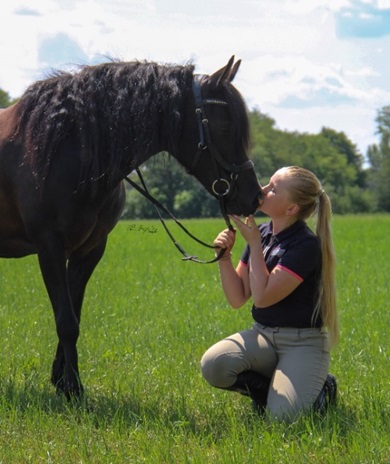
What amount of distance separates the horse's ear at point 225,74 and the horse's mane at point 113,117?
0.61 feet

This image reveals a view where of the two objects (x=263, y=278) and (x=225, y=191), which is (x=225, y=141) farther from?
(x=263, y=278)

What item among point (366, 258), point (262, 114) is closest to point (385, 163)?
point (262, 114)

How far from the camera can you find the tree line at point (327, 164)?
6756 centimetres

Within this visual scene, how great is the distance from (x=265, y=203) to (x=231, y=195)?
22 cm

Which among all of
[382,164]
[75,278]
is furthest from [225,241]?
[382,164]

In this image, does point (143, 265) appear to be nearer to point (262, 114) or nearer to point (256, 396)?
point (256, 396)

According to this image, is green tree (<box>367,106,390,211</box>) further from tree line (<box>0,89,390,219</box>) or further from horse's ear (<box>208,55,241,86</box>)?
horse's ear (<box>208,55,241,86</box>)

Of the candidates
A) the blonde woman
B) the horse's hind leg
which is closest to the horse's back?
the horse's hind leg

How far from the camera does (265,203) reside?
505 centimetres

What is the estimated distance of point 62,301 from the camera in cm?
542

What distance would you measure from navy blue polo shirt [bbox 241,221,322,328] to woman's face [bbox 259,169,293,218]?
147 mm

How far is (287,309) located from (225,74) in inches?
59.4

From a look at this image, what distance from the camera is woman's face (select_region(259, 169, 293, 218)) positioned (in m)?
5.01

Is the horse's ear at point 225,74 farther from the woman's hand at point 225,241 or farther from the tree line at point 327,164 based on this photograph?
the tree line at point 327,164
